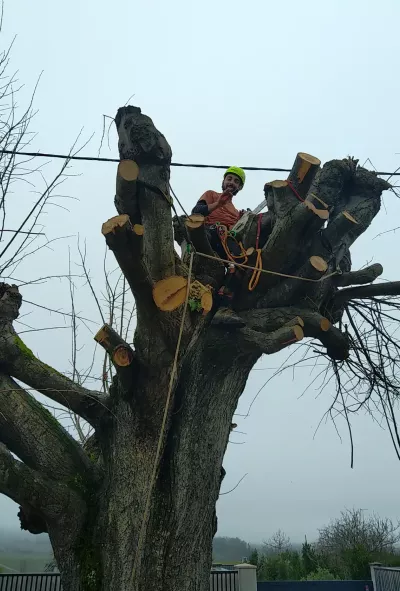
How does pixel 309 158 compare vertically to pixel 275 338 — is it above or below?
above

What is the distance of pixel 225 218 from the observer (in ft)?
14.6

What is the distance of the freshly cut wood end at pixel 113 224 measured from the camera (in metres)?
2.81

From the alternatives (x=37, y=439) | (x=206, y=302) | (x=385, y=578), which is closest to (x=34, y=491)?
(x=37, y=439)

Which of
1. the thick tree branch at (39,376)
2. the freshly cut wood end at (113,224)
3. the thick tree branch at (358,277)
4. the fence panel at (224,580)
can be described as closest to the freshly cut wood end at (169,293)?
the freshly cut wood end at (113,224)

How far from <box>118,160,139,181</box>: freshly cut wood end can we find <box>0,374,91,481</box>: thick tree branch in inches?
59.1

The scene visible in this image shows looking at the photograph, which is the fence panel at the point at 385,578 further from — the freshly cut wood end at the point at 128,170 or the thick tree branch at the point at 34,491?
the freshly cut wood end at the point at 128,170

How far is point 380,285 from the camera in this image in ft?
13.2

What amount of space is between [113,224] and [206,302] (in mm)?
843

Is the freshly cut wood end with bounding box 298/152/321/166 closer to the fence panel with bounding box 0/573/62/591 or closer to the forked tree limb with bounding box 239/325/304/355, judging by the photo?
the forked tree limb with bounding box 239/325/304/355

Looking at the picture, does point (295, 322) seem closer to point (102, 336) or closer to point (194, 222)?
point (194, 222)

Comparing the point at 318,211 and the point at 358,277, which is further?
the point at 358,277

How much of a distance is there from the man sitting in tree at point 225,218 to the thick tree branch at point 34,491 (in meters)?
1.45

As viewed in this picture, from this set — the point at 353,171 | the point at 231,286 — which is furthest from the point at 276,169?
the point at 231,286

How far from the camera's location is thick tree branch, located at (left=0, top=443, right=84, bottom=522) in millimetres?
3092
